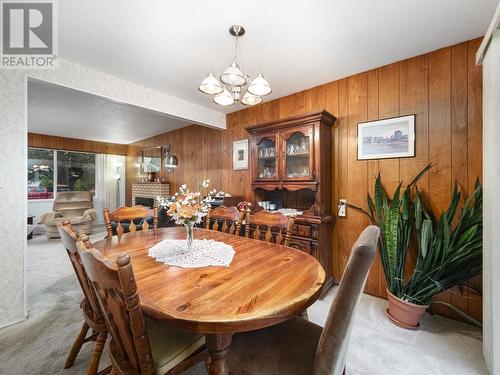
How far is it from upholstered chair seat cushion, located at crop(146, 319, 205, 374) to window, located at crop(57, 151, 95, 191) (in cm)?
669

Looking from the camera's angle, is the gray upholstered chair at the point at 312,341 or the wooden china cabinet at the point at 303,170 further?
the wooden china cabinet at the point at 303,170

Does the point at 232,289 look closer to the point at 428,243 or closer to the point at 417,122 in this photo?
the point at 428,243

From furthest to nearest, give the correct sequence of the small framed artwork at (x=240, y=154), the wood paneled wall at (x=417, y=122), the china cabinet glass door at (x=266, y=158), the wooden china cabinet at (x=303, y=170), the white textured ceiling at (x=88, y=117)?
the small framed artwork at (x=240, y=154) → the white textured ceiling at (x=88, y=117) → the china cabinet glass door at (x=266, y=158) → the wooden china cabinet at (x=303, y=170) → the wood paneled wall at (x=417, y=122)

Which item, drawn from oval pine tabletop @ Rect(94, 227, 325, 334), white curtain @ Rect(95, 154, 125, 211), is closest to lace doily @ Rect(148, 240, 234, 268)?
oval pine tabletop @ Rect(94, 227, 325, 334)

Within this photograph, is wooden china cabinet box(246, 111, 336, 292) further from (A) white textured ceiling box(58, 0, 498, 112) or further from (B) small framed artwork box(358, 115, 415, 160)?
(A) white textured ceiling box(58, 0, 498, 112)

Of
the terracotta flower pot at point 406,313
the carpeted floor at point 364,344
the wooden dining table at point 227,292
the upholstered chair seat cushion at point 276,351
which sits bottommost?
the carpeted floor at point 364,344

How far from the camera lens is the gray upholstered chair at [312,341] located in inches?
29.4

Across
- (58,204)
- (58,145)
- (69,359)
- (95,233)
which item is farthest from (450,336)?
(58,145)

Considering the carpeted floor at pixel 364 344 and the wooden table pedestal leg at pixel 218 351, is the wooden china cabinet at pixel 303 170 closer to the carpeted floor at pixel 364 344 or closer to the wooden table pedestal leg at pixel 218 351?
the carpeted floor at pixel 364 344

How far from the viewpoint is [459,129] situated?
1918 millimetres

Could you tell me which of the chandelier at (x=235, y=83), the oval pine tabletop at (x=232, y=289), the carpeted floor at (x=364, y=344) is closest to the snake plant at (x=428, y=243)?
the carpeted floor at (x=364, y=344)

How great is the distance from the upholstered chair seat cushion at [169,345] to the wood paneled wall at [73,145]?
603 cm

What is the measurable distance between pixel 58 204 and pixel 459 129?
22.9 feet

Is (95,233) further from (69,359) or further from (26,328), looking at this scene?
(69,359)
